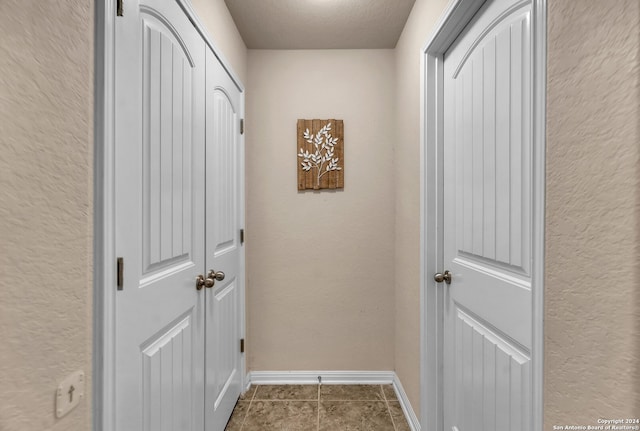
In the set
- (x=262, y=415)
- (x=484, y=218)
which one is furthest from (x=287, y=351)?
(x=484, y=218)

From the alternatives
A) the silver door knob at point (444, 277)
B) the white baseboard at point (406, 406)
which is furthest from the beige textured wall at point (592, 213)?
the white baseboard at point (406, 406)

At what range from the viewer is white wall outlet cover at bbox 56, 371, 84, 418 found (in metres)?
0.77

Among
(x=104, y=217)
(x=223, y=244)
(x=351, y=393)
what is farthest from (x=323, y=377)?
(x=104, y=217)

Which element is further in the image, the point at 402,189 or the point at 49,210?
the point at 402,189

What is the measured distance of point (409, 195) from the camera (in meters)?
2.11

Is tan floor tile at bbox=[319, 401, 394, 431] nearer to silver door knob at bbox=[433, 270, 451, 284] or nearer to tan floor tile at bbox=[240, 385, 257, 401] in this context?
tan floor tile at bbox=[240, 385, 257, 401]

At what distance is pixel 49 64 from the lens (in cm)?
74

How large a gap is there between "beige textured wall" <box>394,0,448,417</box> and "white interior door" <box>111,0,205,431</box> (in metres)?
1.11

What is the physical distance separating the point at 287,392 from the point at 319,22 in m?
2.42

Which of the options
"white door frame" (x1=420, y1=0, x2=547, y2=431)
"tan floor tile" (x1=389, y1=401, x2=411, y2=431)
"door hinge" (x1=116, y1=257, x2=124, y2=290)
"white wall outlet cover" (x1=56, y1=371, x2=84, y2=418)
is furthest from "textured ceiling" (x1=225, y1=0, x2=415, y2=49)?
"tan floor tile" (x1=389, y1=401, x2=411, y2=431)

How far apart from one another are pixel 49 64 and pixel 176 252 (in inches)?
30.4

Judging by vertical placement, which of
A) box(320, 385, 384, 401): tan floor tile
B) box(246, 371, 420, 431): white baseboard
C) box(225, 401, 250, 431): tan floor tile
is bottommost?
box(225, 401, 250, 431): tan floor tile

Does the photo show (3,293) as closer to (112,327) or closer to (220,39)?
(112,327)

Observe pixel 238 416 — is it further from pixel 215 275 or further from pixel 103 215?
pixel 103 215
